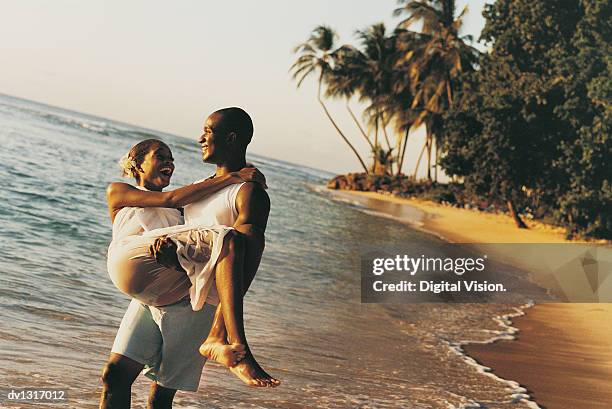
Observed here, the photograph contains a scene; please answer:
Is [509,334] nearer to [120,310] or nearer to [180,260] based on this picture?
[120,310]

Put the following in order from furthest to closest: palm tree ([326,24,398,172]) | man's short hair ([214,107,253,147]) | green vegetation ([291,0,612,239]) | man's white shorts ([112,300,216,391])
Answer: palm tree ([326,24,398,172]), green vegetation ([291,0,612,239]), man's white shorts ([112,300,216,391]), man's short hair ([214,107,253,147])

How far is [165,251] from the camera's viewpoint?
2.49 m

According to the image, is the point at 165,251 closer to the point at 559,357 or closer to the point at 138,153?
the point at 138,153

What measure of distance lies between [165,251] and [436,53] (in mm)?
35786

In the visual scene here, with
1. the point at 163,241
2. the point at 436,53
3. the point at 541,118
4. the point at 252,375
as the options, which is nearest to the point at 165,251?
the point at 163,241

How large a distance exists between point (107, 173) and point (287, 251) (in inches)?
541

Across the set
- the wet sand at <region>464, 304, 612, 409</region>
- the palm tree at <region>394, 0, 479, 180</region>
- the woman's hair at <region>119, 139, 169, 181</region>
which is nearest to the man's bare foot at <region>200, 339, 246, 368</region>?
the woman's hair at <region>119, 139, 169, 181</region>

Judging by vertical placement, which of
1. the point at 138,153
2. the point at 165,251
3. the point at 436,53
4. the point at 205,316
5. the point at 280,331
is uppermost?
the point at 436,53

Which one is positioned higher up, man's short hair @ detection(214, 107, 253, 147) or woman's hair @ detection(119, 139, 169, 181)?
man's short hair @ detection(214, 107, 253, 147)

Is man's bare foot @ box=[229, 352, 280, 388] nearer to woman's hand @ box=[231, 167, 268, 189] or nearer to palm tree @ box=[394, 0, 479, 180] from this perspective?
woman's hand @ box=[231, 167, 268, 189]

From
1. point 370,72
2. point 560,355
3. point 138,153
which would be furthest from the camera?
point 370,72

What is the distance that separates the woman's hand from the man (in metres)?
0.02

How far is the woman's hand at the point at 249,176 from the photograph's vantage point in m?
2.50

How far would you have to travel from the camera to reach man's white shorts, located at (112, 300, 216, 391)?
9.10 ft
